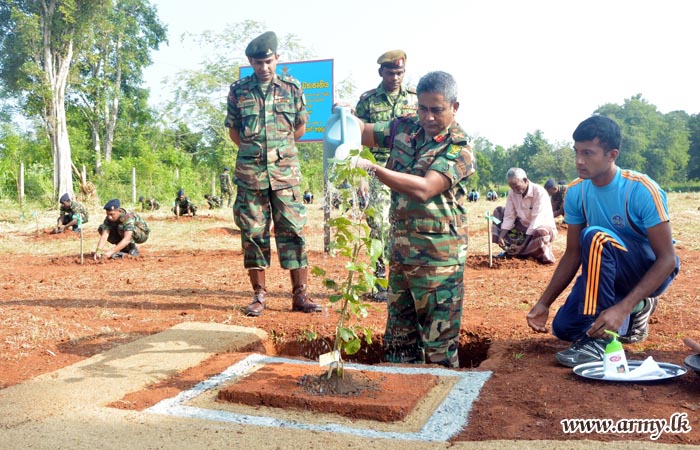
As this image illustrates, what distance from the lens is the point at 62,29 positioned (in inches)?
822

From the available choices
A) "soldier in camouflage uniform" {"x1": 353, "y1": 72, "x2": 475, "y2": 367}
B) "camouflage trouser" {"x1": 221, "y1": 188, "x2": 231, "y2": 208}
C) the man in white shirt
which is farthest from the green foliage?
"camouflage trouser" {"x1": 221, "y1": 188, "x2": 231, "y2": 208}

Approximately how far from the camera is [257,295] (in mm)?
4930

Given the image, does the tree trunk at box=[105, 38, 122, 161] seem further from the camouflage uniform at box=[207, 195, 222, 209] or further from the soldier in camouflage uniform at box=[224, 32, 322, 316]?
the soldier in camouflage uniform at box=[224, 32, 322, 316]

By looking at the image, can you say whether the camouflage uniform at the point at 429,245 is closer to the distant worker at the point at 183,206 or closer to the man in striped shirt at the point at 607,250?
the man in striped shirt at the point at 607,250

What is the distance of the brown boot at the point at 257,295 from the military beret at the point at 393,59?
194cm

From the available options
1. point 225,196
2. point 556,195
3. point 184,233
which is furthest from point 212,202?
point 556,195

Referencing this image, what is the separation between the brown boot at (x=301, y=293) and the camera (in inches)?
194

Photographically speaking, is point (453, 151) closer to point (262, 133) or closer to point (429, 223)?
point (429, 223)

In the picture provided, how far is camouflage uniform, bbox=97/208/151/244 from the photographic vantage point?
890 centimetres

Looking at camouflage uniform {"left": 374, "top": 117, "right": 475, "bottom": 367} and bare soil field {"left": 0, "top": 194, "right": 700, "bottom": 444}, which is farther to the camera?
camouflage uniform {"left": 374, "top": 117, "right": 475, "bottom": 367}

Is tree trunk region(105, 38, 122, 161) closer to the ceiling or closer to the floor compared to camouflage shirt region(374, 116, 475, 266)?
closer to the ceiling

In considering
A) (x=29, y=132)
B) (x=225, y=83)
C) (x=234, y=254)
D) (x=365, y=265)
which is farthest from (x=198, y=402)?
(x=29, y=132)

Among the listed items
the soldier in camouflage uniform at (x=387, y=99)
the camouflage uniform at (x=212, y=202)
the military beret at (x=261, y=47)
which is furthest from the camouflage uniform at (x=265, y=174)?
the camouflage uniform at (x=212, y=202)

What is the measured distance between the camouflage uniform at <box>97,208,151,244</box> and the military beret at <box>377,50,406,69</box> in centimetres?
507
